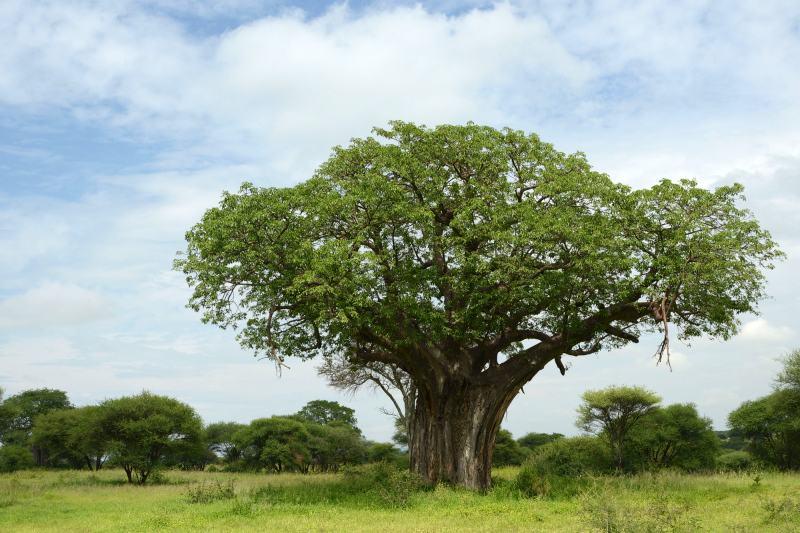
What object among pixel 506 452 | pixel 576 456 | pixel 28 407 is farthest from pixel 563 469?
pixel 28 407

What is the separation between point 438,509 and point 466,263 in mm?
6498

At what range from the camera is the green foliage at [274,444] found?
124 ft

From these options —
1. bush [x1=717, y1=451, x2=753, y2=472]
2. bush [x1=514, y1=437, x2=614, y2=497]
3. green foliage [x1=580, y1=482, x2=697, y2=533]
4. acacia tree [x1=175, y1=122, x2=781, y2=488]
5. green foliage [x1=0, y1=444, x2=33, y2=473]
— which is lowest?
bush [x1=717, y1=451, x2=753, y2=472]

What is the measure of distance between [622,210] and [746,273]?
11.5 feet

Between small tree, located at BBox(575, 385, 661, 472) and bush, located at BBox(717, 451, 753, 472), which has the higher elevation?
small tree, located at BBox(575, 385, 661, 472)

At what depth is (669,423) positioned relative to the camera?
109ft

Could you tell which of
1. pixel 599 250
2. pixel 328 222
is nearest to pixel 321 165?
pixel 328 222

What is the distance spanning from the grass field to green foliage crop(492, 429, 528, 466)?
20992 mm

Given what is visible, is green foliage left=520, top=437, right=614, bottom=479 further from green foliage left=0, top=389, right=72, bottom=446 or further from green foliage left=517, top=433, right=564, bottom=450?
green foliage left=0, top=389, right=72, bottom=446

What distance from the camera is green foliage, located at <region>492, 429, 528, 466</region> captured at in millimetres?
40938

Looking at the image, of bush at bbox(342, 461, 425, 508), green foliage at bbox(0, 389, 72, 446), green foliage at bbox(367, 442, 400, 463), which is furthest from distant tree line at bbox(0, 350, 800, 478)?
green foliage at bbox(0, 389, 72, 446)

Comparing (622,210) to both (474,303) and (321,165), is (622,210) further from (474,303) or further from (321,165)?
(321,165)

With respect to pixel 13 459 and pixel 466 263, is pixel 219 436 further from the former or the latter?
pixel 466 263

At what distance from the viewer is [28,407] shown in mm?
56781
